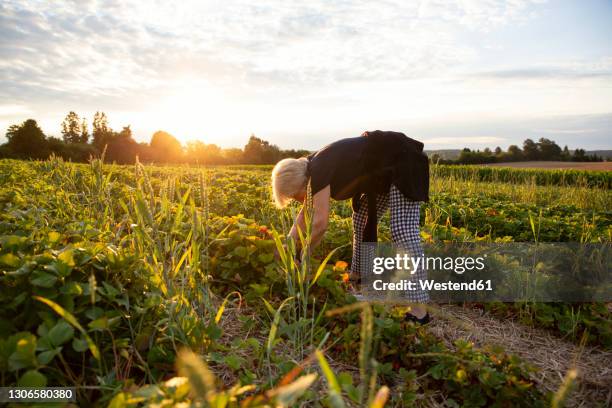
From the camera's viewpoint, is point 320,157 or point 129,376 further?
point 320,157

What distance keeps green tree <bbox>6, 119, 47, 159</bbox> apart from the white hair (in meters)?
46.7

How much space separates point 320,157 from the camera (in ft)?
9.54

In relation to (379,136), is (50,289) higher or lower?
lower

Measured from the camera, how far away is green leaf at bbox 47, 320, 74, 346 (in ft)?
4.27

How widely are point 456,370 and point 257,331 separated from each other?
111 cm

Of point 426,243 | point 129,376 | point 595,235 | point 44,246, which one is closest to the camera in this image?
point 129,376

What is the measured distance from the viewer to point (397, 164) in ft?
9.54

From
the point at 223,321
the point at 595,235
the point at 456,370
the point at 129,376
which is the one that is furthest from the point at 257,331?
the point at 595,235

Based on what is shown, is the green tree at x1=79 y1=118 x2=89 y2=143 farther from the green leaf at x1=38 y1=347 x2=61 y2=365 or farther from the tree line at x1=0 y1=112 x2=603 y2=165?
the green leaf at x1=38 y1=347 x2=61 y2=365

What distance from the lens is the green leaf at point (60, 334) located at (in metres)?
1.30

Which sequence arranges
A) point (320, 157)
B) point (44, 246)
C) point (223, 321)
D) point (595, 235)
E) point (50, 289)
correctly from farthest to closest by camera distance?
point (595, 235) < point (320, 157) < point (223, 321) < point (44, 246) < point (50, 289)

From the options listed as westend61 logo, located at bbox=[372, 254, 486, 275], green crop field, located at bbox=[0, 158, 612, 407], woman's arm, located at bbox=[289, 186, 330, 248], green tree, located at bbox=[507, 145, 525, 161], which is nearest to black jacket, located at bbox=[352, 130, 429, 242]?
woman's arm, located at bbox=[289, 186, 330, 248]

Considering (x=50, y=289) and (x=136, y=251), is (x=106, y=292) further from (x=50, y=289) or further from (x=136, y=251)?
(x=136, y=251)

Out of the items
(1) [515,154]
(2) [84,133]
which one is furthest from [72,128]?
(1) [515,154]
